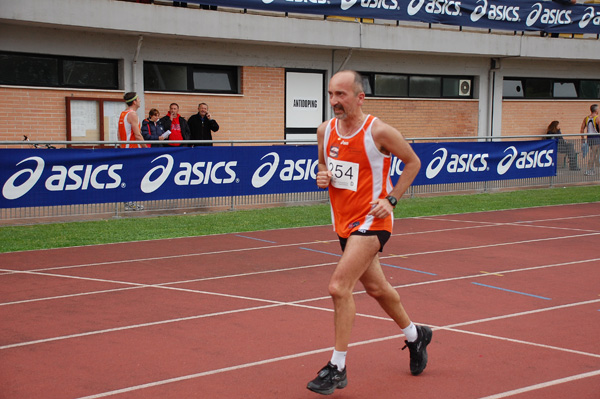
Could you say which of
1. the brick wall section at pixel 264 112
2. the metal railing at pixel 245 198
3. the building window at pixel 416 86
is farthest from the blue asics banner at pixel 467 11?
the metal railing at pixel 245 198

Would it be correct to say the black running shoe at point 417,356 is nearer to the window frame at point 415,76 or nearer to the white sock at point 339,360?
the white sock at point 339,360

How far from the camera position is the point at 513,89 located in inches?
1045

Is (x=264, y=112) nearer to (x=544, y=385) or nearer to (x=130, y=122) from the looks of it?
(x=130, y=122)

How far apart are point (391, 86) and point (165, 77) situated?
25.1 feet

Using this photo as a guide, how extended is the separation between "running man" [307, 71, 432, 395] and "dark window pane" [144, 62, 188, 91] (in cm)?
1464

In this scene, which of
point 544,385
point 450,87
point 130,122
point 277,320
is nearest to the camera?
point 544,385

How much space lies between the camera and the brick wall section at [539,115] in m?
26.3

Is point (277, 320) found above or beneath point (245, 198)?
beneath

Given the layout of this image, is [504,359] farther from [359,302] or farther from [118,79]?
[118,79]

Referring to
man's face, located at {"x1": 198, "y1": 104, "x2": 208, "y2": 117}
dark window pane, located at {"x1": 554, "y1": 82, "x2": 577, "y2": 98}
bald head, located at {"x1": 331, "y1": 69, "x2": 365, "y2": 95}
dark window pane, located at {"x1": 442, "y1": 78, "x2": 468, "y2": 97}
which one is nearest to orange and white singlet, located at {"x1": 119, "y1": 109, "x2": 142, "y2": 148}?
man's face, located at {"x1": 198, "y1": 104, "x2": 208, "y2": 117}

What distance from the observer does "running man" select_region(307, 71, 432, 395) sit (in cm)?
509

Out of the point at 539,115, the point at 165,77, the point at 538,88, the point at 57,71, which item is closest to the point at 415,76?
the point at 538,88

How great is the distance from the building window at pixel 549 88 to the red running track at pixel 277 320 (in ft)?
51.7

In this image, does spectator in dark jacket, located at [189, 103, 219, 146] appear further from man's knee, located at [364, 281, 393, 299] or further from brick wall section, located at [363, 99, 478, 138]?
man's knee, located at [364, 281, 393, 299]
